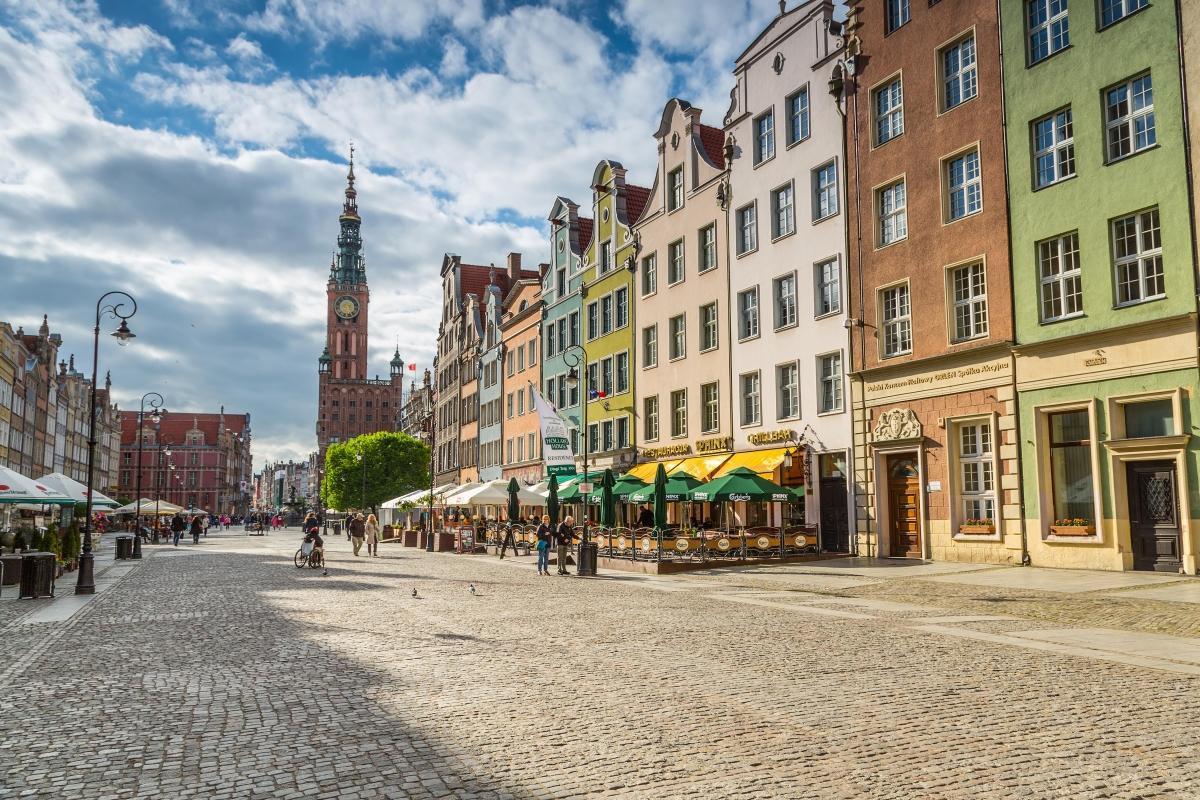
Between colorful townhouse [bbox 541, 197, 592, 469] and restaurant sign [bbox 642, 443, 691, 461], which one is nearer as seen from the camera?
restaurant sign [bbox 642, 443, 691, 461]

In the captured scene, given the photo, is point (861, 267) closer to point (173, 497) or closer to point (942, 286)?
point (942, 286)

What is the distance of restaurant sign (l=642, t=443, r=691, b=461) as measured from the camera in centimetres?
3794

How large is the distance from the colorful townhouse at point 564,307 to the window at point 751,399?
14586 millimetres

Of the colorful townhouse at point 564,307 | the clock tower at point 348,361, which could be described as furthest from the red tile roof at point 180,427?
the colorful townhouse at point 564,307

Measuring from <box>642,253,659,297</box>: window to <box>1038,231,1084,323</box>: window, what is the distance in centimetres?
1958

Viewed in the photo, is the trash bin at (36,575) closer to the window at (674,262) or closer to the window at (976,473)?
the window at (976,473)

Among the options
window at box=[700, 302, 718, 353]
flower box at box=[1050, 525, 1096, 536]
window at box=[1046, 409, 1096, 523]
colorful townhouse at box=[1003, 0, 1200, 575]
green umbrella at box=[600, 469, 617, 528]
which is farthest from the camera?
window at box=[700, 302, 718, 353]

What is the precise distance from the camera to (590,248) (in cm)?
4822

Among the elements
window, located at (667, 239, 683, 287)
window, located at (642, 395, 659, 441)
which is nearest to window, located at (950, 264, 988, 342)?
window, located at (667, 239, 683, 287)

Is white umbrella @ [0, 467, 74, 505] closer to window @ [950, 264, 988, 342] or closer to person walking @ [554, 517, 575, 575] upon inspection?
person walking @ [554, 517, 575, 575]

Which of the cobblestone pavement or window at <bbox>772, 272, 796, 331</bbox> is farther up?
window at <bbox>772, 272, 796, 331</bbox>

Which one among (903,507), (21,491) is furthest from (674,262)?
(21,491)

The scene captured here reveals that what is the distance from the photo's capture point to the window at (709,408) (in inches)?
1442

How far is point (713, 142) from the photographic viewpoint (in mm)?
41000
